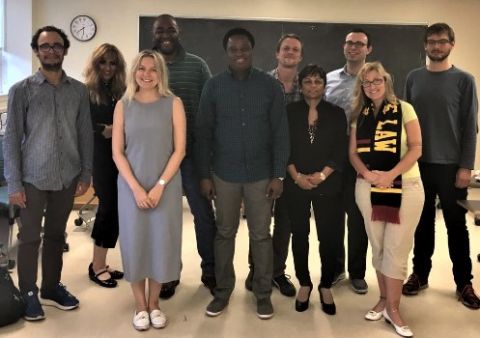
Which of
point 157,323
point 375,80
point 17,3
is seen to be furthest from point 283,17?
point 157,323

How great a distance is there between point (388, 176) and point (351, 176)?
51cm

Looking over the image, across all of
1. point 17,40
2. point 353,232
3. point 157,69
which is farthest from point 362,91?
point 17,40

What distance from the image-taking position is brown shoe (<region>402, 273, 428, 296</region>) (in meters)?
3.17

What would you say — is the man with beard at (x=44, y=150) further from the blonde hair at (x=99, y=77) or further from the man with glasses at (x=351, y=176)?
the man with glasses at (x=351, y=176)

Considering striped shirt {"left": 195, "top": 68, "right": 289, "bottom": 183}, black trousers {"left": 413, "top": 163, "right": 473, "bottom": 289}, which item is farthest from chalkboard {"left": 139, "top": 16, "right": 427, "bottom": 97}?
striped shirt {"left": 195, "top": 68, "right": 289, "bottom": 183}

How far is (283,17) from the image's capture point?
19.1 ft

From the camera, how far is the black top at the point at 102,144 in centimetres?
308

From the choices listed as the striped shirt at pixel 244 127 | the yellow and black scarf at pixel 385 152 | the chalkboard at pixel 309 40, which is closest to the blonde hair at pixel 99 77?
the striped shirt at pixel 244 127

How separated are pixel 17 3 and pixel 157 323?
4.46 m

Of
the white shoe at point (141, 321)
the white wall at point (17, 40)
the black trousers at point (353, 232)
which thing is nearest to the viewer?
the white shoe at point (141, 321)

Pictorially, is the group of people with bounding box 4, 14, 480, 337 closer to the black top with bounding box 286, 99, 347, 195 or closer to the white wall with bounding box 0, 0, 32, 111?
the black top with bounding box 286, 99, 347, 195

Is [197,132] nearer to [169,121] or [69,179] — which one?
[169,121]

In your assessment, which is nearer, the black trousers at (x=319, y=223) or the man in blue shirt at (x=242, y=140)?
the man in blue shirt at (x=242, y=140)

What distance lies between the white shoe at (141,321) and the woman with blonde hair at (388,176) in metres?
1.30
